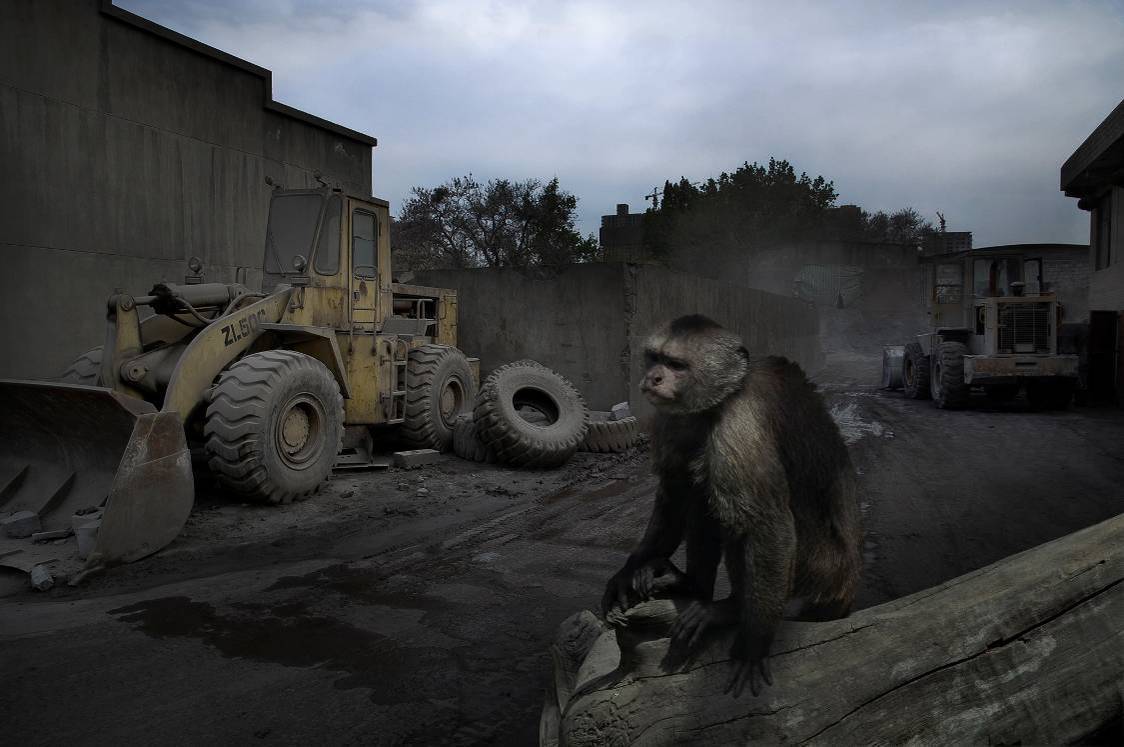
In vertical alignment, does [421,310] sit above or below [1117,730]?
above

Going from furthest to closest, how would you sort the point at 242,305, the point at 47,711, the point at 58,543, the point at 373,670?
the point at 242,305, the point at 58,543, the point at 373,670, the point at 47,711

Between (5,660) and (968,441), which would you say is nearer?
(5,660)

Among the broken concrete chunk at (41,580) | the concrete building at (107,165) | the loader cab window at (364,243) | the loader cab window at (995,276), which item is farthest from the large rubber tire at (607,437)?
the loader cab window at (995,276)

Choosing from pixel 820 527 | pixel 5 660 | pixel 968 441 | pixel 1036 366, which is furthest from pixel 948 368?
pixel 5 660

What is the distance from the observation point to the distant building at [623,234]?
37188mm

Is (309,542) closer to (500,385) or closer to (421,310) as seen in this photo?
(500,385)

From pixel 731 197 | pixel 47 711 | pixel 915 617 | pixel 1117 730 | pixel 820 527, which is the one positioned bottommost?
pixel 47 711

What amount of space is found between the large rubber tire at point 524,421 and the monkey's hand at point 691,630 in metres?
5.98

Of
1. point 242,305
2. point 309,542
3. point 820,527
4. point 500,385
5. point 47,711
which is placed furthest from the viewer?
point 500,385

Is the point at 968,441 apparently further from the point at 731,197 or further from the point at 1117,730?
the point at 731,197

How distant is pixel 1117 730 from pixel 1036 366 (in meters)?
12.7

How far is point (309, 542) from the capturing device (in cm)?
554

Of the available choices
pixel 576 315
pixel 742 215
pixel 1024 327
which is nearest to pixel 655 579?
pixel 576 315

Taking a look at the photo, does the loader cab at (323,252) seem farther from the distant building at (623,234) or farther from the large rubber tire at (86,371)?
the distant building at (623,234)
